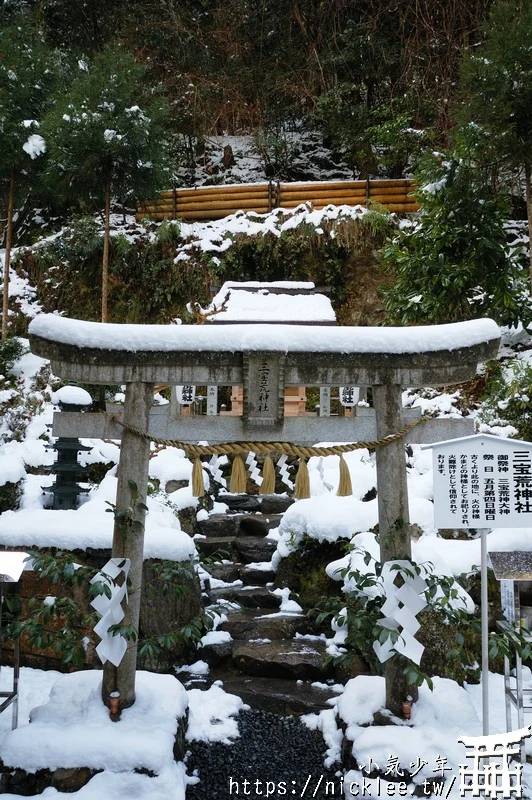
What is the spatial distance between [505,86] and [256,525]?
7507 millimetres

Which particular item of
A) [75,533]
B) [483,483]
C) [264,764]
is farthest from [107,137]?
[264,764]

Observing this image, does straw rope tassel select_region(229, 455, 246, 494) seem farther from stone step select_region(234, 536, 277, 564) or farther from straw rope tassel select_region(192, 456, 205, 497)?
stone step select_region(234, 536, 277, 564)

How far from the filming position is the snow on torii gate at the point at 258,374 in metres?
4.36

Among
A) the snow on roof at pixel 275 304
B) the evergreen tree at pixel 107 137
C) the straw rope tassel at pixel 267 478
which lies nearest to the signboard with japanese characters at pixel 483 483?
the straw rope tassel at pixel 267 478

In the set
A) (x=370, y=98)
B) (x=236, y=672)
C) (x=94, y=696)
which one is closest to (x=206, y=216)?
(x=370, y=98)

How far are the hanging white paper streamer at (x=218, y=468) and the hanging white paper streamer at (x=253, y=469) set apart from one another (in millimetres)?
484

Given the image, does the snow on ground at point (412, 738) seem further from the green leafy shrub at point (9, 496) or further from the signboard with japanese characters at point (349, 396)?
the green leafy shrub at point (9, 496)

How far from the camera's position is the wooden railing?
13.9 metres

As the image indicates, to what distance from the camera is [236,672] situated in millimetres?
6426

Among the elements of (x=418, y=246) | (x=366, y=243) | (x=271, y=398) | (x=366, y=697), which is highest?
(x=366, y=243)

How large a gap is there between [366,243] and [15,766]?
11.7 meters

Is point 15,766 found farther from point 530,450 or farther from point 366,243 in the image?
point 366,243

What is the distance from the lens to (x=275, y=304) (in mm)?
9836

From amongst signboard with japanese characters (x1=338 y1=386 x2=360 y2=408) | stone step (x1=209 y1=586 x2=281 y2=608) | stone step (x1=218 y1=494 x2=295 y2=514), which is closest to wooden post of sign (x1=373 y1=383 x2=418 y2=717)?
signboard with japanese characters (x1=338 y1=386 x2=360 y2=408)
